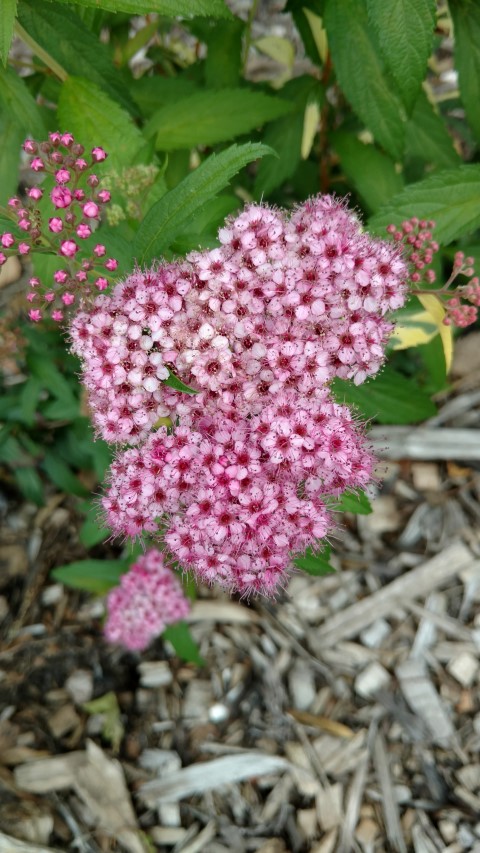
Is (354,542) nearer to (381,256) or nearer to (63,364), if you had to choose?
(63,364)

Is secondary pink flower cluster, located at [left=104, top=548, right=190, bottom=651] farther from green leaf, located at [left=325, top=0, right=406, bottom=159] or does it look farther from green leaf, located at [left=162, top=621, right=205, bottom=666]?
green leaf, located at [left=325, top=0, right=406, bottom=159]

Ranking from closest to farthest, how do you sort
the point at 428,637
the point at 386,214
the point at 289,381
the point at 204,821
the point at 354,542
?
the point at 289,381 < the point at 386,214 < the point at 204,821 < the point at 428,637 < the point at 354,542

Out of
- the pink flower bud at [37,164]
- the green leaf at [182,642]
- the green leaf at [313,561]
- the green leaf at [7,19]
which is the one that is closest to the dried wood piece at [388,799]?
the green leaf at [182,642]

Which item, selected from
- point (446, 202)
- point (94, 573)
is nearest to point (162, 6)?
point (446, 202)

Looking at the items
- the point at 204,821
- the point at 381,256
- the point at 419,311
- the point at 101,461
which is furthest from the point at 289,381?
the point at 204,821

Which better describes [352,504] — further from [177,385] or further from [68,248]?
[68,248]

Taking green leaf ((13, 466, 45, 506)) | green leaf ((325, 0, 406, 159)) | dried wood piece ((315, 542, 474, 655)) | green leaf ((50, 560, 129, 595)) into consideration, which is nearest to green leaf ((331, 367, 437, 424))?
green leaf ((325, 0, 406, 159))
